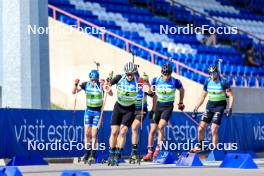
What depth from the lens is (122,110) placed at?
15883 mm

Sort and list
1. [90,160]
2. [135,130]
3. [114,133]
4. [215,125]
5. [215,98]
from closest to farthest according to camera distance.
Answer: [114,133]
[90,160]
[135,130]
[215,125]
[215,98]

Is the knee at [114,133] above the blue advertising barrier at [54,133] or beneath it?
above

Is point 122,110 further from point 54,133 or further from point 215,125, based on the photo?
point 54,133

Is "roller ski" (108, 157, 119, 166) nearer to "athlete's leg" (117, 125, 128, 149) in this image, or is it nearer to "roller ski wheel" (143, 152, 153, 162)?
"athlete's leg" (117, 125, 128, 149)

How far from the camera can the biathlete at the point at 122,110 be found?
15688 mm

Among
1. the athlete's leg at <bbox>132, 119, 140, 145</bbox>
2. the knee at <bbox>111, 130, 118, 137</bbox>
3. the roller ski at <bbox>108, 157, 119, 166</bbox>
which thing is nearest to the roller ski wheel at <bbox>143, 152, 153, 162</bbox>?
the athlete's leg at <bbox>132, 119, 140, 145</bbox>

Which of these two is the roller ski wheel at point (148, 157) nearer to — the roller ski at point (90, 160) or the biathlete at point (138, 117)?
the biathlete at point (138, 117)

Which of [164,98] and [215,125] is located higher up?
[164,98]

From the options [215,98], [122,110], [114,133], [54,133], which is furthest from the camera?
[54,133]

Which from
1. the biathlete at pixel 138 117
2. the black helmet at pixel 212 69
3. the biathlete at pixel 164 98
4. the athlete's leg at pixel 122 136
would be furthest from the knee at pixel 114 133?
the black helmet at pixel 212 69

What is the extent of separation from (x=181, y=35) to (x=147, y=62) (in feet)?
24.7

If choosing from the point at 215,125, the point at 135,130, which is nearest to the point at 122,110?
the point at 135,130

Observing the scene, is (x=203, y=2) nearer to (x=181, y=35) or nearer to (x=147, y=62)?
(x=181, y=35)

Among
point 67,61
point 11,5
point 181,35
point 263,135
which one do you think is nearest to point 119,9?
point 181,35
